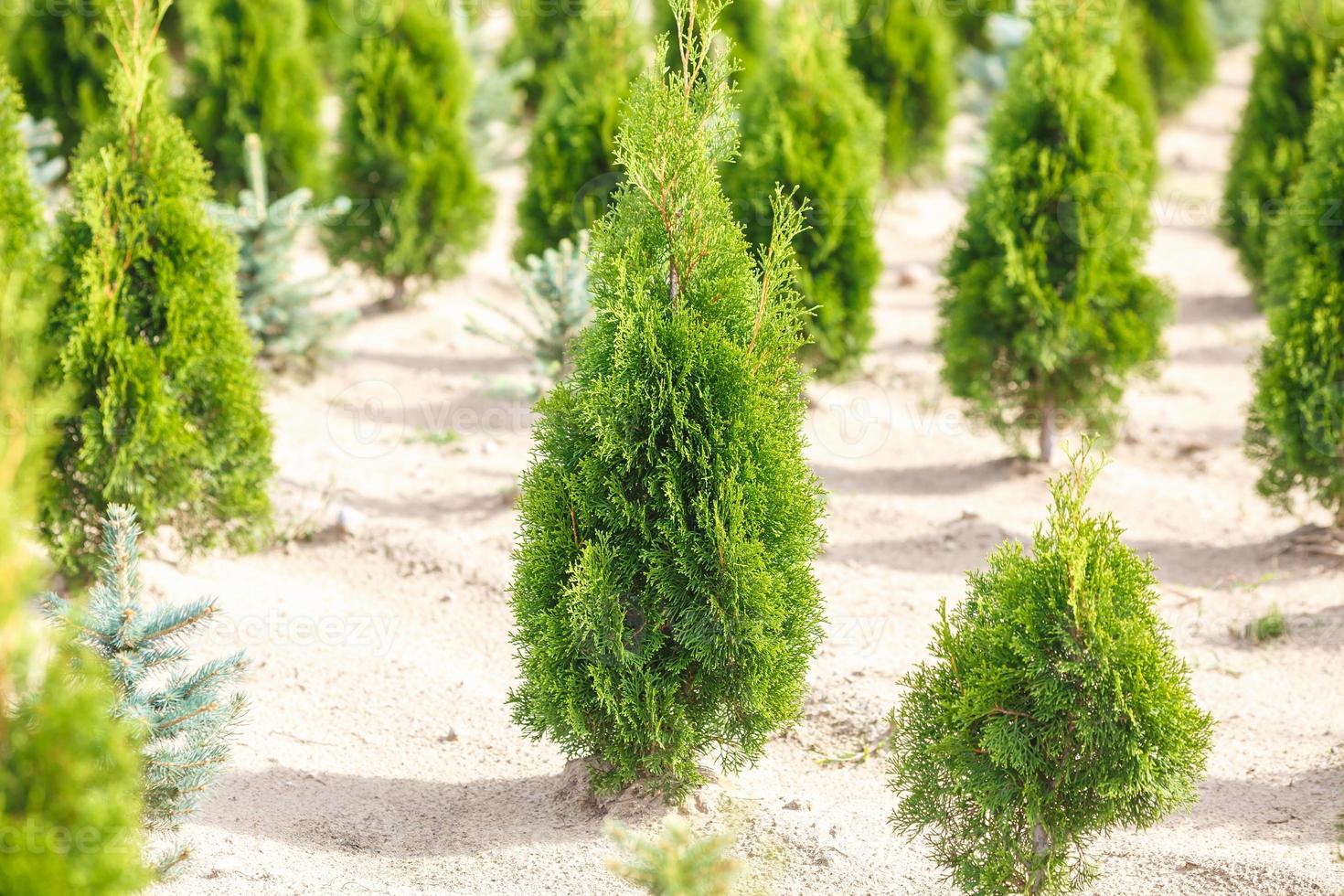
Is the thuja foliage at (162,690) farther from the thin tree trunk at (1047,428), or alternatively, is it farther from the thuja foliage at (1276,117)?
the thuja foliage at (1276,117)

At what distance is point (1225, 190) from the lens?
12398 mm

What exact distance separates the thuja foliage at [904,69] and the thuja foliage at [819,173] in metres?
4.57

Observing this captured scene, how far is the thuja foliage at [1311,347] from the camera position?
7656 mm

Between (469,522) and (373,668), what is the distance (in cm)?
166

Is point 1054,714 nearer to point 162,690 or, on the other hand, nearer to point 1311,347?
point 162,690

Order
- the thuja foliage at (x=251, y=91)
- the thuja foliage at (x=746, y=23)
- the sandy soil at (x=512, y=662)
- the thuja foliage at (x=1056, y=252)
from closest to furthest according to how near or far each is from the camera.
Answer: the sandy soil at (x=512, y=662) < the thuja foliage at (x=1056, y=252) < the thuja foliage at (x=251, y=91) < the thuja foliage at (x=746, y=23)

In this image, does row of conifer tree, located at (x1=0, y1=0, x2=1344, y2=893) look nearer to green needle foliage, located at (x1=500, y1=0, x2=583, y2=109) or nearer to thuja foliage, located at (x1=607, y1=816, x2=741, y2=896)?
thuja foliage, located at (x1=607, y1=816, x2=741, y2=896)

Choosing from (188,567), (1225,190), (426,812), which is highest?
(1225,190)

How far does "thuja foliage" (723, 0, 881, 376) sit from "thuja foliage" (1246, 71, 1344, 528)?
8.78 feet

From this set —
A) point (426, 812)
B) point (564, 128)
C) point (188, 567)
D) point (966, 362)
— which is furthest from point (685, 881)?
point (564, 128)

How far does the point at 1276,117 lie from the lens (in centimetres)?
1199

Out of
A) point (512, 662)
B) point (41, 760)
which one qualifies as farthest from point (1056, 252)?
point (41, 760)

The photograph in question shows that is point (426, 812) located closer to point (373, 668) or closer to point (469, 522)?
point (373, 668)

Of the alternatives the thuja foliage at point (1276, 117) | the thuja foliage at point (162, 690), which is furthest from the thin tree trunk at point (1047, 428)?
the thuja foliage at point (162, 690)
